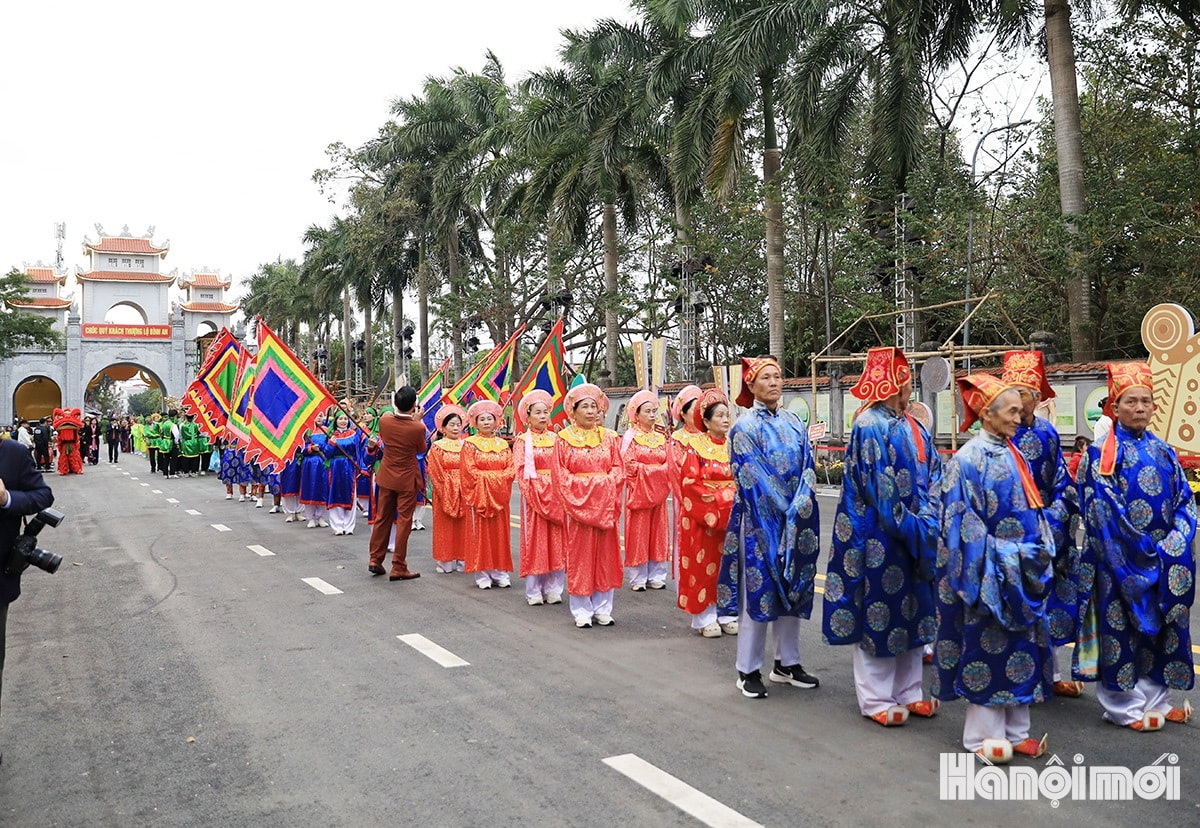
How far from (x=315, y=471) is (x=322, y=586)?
4884 millimetres

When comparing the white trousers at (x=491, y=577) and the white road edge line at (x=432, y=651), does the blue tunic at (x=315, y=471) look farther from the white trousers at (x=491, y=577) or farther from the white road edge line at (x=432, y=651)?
the white road edge line at (x=432, y=651)

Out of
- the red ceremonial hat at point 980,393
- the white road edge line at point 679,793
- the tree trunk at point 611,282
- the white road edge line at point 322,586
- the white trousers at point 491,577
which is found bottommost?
the white road edge line at point 679,793

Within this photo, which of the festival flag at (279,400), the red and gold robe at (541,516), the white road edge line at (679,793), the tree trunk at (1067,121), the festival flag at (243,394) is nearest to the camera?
the white road edge line at (679,793)

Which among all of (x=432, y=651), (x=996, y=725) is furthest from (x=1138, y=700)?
(x=432, y=651)

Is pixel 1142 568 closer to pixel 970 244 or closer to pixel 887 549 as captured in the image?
pixel 887 549

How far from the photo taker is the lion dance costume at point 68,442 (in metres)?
30.2

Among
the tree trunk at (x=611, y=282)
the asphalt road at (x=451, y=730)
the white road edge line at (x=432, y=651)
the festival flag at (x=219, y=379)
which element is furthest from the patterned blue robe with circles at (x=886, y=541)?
the tree trunk at (x=611, y=282)

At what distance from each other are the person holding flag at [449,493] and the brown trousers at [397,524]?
29 centimetres

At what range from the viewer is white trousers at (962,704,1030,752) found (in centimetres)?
413

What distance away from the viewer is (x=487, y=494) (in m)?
8.57

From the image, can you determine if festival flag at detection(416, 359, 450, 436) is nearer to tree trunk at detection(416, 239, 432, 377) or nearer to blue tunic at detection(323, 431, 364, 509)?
blue tunic at detection(323, 431, 364, 509)

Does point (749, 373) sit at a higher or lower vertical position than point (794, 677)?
higher

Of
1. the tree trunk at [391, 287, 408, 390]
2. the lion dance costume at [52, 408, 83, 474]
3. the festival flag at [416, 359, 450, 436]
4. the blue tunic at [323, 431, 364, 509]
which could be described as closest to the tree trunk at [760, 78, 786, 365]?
the festival flag at [416, 359, 450, 436]

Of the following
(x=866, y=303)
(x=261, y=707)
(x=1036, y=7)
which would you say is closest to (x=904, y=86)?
(x=1036, y=7)
